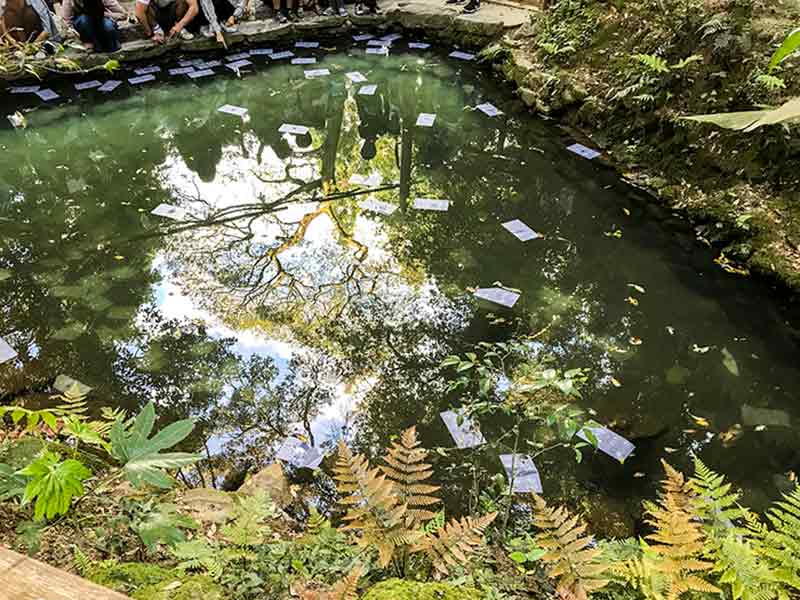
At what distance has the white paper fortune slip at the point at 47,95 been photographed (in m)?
5.65

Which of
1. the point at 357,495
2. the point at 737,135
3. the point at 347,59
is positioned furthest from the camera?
the point at 347,59

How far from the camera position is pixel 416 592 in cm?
117

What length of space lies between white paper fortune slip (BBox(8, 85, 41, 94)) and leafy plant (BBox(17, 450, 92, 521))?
6.23 metres

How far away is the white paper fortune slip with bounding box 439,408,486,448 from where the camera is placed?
→ 254 centimetres

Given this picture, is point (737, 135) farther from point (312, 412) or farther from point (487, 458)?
point (312, 412)

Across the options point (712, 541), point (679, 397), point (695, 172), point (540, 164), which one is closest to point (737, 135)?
point (695, 172)

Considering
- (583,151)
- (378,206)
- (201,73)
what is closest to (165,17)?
(201,73)

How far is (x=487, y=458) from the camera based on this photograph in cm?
247

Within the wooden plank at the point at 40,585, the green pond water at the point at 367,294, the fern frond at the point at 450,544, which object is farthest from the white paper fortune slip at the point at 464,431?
the wooden plank at the point at 40,585

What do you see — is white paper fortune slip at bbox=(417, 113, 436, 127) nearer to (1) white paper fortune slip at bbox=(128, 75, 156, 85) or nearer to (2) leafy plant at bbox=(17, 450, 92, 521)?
(1) white paper fortune slip at bbox=(128, 75, 156, 85)

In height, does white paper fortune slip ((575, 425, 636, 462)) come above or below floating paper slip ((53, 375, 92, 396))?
below

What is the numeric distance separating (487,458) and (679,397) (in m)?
1.12

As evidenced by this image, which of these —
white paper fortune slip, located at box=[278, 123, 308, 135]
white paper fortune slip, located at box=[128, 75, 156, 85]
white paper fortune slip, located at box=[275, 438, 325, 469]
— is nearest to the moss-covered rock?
white paper fortune slip, located at box=[275, 438, 325, 469]

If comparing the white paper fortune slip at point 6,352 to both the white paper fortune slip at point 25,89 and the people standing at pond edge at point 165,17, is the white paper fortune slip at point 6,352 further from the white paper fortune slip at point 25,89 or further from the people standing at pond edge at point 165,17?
the people standing at pond edge at point 165,17
